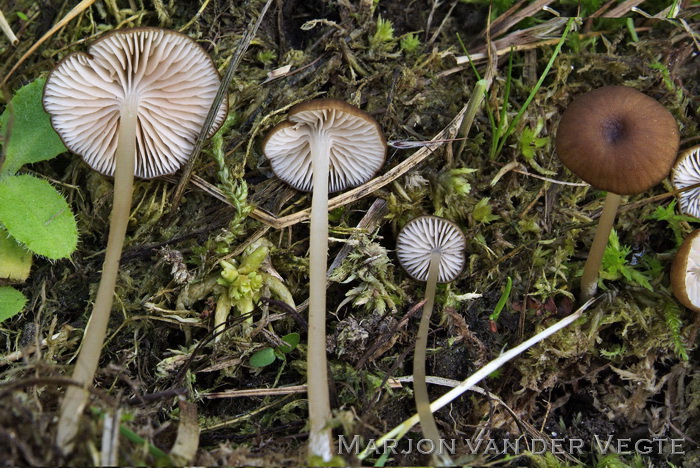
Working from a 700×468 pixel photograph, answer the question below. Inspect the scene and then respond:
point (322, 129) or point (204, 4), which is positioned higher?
point (204, 4)

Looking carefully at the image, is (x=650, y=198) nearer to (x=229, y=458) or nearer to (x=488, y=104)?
(x=488, y=104)

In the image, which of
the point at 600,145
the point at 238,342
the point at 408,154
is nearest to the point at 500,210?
the point at 408,154

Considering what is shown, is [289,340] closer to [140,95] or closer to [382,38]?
[140,95]

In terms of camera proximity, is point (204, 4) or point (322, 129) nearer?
point (322, 129)

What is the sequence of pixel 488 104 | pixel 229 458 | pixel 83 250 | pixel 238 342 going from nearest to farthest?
pixel 229 458 → pixel 238 342 → pixel 83 250 → pixel 488 104

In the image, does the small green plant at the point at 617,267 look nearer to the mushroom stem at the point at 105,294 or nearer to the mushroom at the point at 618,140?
the mushroom at the point at 618,140

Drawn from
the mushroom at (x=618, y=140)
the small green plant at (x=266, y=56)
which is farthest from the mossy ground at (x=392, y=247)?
the mushroom at (x=618, y=140)
